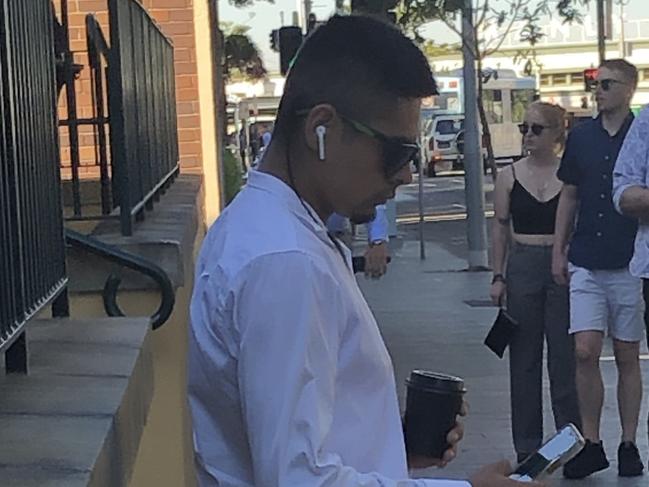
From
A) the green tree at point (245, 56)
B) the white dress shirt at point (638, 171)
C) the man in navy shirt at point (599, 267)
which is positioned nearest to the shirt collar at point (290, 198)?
the white dress shirt at point (638, 171)

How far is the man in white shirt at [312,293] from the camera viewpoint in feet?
7.09

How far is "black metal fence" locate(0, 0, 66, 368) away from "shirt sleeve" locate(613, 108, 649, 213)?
364 centimetres

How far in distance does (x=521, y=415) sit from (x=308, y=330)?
18.4 feet

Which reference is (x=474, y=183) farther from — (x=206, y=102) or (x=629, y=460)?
(x=629, y=460)

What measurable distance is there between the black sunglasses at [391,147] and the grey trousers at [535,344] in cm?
517

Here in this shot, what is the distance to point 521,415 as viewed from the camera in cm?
761

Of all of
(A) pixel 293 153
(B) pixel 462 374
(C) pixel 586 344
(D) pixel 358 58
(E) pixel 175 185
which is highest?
(D) pixel 358 58

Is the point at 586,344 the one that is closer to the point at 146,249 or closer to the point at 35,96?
the point at 146,249

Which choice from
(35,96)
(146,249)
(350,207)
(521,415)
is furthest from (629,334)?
(350,207)

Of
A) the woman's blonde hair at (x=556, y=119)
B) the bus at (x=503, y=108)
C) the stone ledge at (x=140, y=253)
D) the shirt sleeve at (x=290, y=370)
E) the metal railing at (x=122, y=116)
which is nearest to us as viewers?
the shirt sleeve at (x=290, y=370)

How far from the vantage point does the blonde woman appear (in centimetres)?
754

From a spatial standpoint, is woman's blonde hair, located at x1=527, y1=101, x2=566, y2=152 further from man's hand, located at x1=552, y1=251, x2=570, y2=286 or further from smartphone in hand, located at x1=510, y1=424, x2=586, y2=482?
smartphone in hand, located at x1=510, y1=424, x2=586, y2=482

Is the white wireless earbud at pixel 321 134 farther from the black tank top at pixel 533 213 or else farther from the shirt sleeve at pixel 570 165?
the black tank top at pixel 533 213

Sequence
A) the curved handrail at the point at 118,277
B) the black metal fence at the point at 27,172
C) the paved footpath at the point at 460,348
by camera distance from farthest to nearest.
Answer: the paved footpath at the point at 460,348 → the curved handrail at the point at 118,277 → the black metal fence at the point at 27,172
